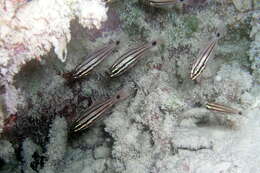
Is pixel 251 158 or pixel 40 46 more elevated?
pixel 40 46

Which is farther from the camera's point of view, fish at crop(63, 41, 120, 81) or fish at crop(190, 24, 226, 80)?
fish at crop(190, 24, 226, 80)

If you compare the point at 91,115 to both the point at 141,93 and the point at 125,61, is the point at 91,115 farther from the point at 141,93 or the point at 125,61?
the point at 125,61

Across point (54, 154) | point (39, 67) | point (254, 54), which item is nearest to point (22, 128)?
point (54, 154)

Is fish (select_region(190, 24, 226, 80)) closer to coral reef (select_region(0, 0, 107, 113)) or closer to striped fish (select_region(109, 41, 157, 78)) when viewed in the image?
striped fish (select_region(109, 41, 157, 78))

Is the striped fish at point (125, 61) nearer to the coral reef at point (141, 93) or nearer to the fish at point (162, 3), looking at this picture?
the coral reef at point (141, 93)

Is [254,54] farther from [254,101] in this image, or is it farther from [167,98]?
[167,98]

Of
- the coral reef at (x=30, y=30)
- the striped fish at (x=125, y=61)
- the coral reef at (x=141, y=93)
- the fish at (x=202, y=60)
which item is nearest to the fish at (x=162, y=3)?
the coral reef at (x=141, y=93)

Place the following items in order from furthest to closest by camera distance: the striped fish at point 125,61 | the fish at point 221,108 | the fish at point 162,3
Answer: the fish at point 162,3 → the striped fish at point 125,61 → the fish at point 221,108

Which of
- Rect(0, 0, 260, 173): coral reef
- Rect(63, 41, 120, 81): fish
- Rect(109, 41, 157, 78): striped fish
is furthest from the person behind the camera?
Rect(109, 41, 157, 78): striped fish

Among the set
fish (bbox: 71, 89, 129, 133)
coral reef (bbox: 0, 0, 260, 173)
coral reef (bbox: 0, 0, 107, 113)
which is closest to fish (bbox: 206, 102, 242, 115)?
coral reef (bbox: 0, 0, 260, 173)
